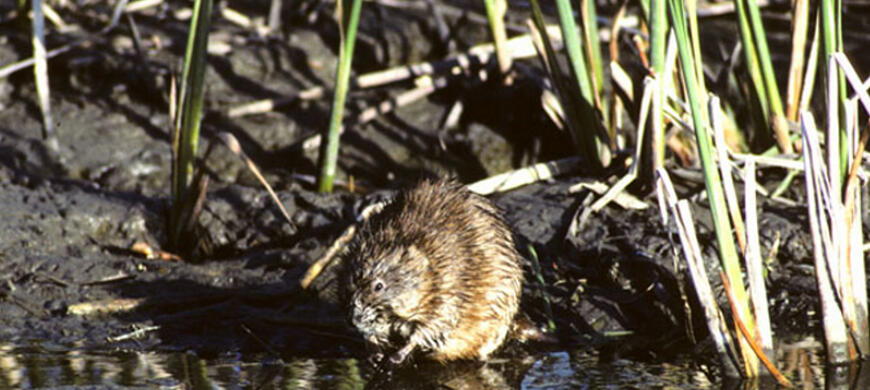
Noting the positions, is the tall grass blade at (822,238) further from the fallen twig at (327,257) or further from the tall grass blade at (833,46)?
the fallen twig at (327,257)

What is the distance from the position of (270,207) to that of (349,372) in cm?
157

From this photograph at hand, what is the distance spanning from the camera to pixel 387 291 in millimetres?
4027

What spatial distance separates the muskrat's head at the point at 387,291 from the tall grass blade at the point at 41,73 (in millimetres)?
2762

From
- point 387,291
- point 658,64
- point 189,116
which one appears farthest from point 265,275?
point 658,64

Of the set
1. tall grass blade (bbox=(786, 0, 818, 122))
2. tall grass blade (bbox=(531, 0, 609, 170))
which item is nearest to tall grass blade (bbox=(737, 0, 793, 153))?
tall grass blade (bbox=(786, 0, 818, 122))

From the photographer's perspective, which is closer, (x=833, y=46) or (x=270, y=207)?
(x=833, y=46)

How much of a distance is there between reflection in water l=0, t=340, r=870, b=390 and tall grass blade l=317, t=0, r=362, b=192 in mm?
1603

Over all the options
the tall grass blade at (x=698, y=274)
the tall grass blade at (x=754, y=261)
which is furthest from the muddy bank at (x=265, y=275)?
the tall grass blade at (x=754, y=261)

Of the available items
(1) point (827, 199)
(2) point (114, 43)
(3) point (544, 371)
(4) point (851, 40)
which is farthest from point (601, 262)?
(2) point (114, 43)

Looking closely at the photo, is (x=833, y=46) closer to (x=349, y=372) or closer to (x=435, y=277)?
(x=435, y=277)

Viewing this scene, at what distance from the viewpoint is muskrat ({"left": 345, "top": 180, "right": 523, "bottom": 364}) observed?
4.04 meters

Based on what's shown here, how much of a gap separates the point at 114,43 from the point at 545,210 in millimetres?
3129

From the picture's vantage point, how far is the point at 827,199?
3807mm

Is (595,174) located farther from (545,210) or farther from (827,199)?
(827,199)
